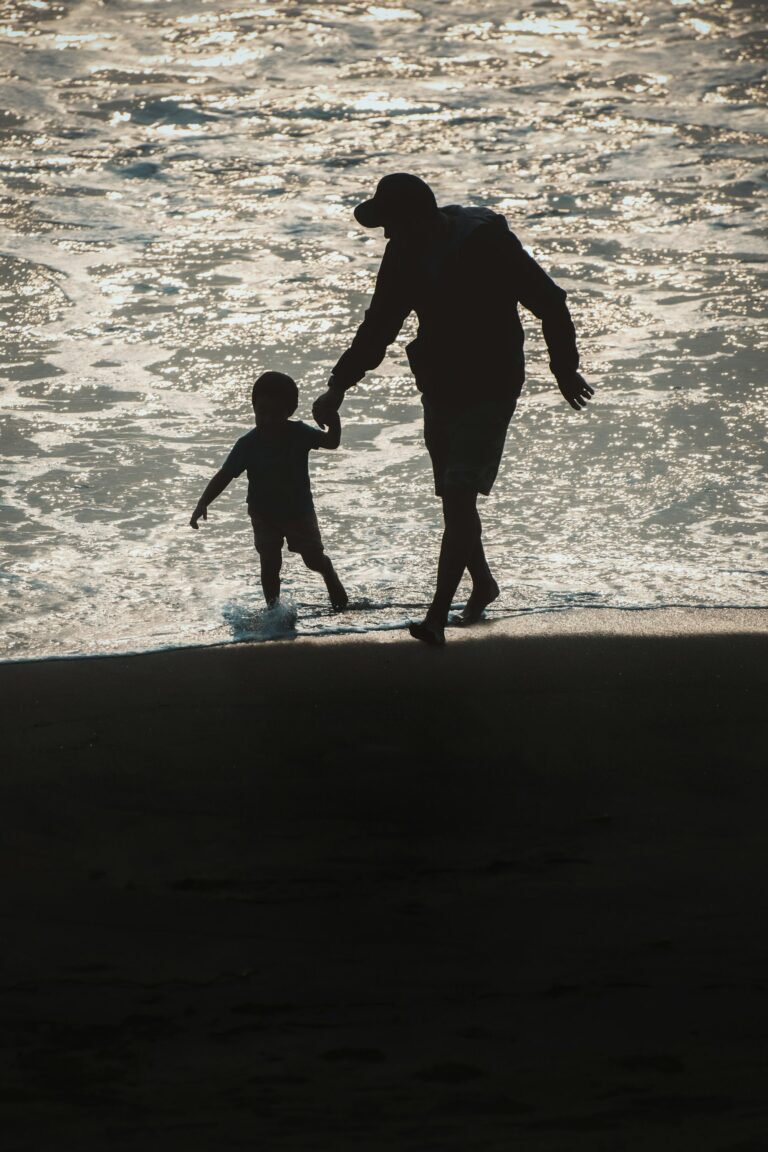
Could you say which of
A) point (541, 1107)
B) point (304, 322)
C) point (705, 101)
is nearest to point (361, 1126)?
point (541, 1107)

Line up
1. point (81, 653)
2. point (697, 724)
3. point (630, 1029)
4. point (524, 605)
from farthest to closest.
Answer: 1. point (524, 605)
2. point (81, 653)
3. point (697, 724)
4. point (630, 1029)

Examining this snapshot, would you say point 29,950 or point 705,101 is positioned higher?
point 705,101

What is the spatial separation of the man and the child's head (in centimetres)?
71

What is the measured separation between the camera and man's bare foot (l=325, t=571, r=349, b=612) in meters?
5.40

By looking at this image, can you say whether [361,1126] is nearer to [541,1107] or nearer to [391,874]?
[541,1107]

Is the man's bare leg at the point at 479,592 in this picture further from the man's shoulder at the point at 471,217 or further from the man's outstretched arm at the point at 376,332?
the man's shoulder at the point at 471,217

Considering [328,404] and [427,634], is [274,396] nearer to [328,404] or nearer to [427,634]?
[328,404]

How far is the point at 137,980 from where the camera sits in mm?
2379

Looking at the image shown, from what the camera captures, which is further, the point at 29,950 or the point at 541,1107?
the point at 29,950

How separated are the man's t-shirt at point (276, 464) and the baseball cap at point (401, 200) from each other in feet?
4.00

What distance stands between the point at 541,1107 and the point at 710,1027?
36 centimetres

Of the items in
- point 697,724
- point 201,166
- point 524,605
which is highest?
point 201,166

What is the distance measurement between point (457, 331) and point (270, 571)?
144cm

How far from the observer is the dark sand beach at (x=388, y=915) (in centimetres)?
207
